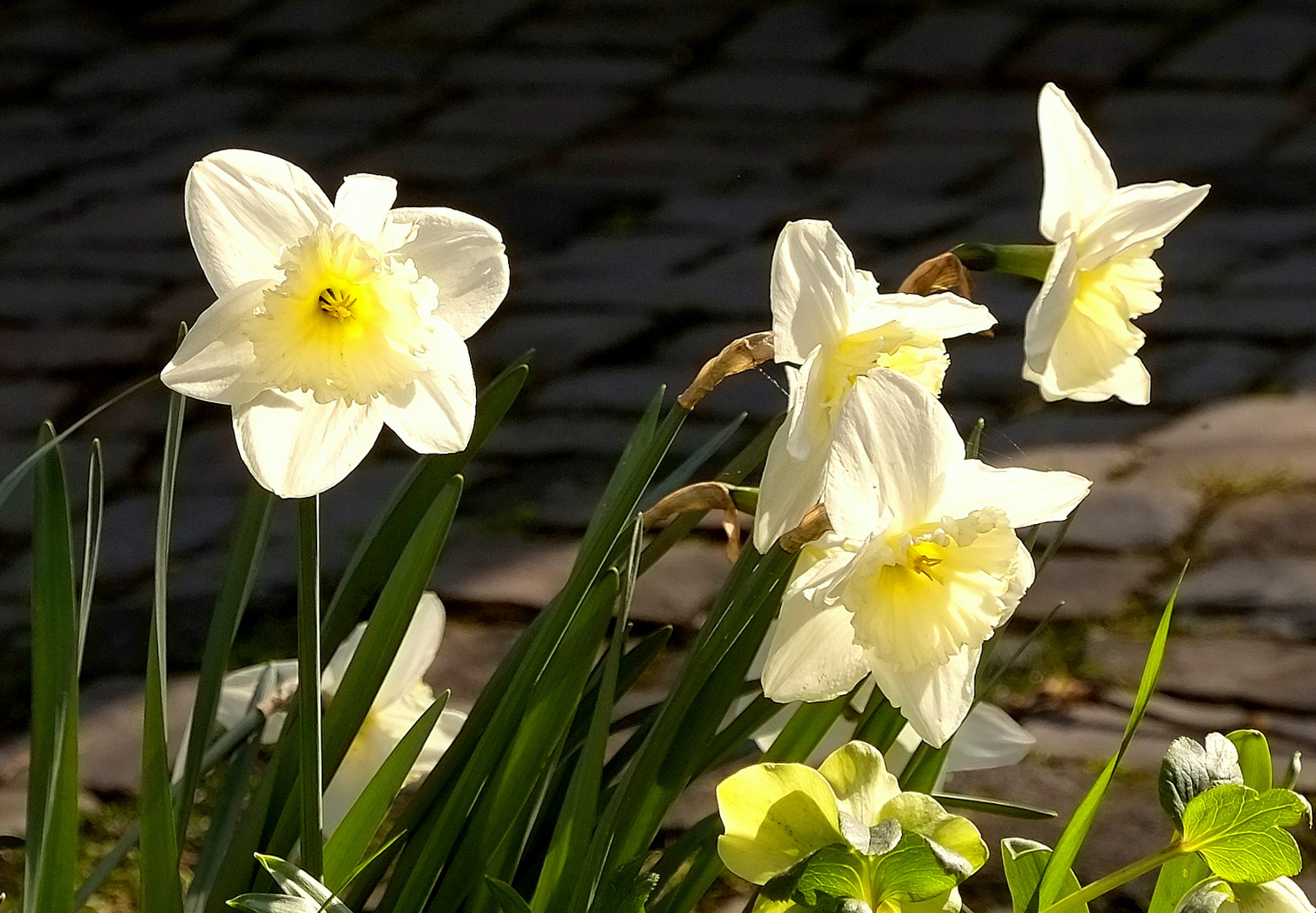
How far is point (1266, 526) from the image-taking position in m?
2.31

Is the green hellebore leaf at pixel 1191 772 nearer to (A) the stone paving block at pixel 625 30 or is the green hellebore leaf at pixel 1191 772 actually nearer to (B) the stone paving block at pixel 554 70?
(B) the stone paving block at pixel 554 70

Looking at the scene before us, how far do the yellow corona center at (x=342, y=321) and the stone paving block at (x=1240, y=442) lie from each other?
1.87 meters

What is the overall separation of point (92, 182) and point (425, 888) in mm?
3491

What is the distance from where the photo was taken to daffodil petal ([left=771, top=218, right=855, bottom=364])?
84 centimetres

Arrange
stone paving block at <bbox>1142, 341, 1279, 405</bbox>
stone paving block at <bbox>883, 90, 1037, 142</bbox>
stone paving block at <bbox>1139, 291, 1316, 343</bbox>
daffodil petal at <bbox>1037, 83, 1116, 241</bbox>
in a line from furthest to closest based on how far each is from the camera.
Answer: stone paving block at <bbox>883, 90, 1037, 142</bbox>
stone paving block at <bbox>1139, 291, 1316, 343</bbox>
stone paving block at <bbox>1142, 341, 1279, 405</bbox>
daffodil petal at <bbox>1037, 83, 1116, 241</bbox>

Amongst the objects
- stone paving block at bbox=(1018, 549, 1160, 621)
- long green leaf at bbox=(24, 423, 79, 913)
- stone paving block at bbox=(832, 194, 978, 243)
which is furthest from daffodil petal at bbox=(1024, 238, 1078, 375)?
stone paving block at bbox=(832, 194, 978, 243)

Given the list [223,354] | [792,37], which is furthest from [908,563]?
[792,37]

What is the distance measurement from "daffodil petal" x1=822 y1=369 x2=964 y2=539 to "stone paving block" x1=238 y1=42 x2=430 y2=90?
4108 millimetres

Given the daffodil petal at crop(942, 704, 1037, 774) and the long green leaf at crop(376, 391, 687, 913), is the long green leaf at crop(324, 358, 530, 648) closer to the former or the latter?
the long green leaf at crop(376, 391, 687, 913)

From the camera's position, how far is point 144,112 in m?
4.58

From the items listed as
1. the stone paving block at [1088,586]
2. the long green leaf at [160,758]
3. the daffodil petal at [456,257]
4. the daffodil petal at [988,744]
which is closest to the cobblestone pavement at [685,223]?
the stone paving block at [1088,586]

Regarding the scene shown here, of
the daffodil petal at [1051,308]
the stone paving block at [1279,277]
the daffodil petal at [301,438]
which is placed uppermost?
the daffodil petal at [301,438]

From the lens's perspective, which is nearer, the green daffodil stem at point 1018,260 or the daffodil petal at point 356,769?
the green daffodil stem at point 1018,260

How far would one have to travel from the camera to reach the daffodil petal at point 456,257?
904 mm
